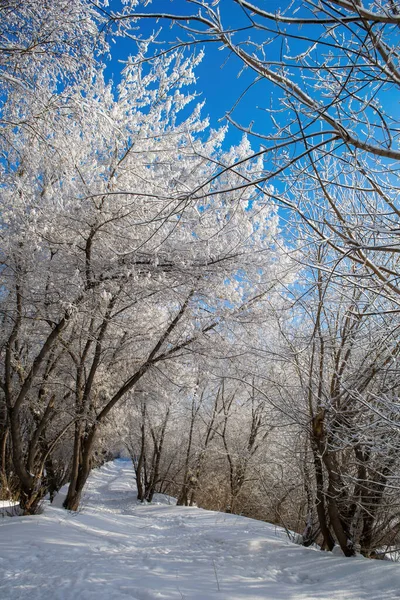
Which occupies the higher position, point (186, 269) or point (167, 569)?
point (186, 269)

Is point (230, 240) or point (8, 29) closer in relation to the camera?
point (8, 29)

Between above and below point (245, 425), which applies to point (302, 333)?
above

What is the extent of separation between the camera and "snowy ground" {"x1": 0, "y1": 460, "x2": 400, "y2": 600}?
359 cm

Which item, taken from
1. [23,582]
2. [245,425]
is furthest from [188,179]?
[245,425]

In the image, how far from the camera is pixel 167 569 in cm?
455

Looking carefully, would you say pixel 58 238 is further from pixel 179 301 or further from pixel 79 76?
pixel 79 76

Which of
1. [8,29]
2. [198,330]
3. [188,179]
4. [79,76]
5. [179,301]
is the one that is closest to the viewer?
[8,29]

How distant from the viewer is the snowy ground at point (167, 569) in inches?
141

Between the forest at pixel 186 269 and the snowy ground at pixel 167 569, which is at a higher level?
the forest at pixel 186 269

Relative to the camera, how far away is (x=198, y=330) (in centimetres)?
850

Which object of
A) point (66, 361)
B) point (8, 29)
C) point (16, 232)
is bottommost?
point (66, 361)

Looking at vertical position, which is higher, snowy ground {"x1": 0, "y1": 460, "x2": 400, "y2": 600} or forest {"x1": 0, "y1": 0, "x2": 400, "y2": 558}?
forest {"x1": 0, "y1": 0, "x2": 400, "y2": 558}

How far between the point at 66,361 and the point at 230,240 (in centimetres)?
645

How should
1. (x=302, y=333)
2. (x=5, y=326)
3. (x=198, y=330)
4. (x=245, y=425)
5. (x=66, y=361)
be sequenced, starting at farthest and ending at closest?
(x=245, y=425)
(x=66, y=361)
(x=5, y=326)
(x=198, y=330)
(x=302, y=333)
